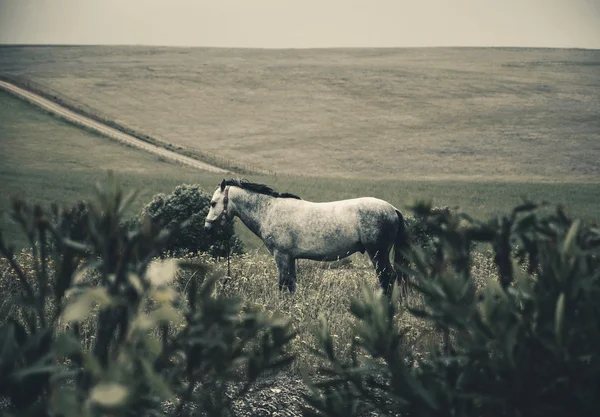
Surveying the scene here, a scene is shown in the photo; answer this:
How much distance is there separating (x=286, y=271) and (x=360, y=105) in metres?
53.6

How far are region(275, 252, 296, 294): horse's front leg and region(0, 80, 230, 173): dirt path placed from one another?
34385 mm

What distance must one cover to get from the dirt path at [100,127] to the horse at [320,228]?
34200 millimetres

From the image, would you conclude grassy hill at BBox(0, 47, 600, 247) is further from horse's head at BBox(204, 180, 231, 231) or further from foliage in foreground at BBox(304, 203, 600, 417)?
foliage in foreground at BBox(304, 203, 600, 417)

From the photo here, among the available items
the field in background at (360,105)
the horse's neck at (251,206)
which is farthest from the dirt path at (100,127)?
the horse's neck at (251,206)

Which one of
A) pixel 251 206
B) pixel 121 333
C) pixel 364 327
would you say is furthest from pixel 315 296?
pixel 121 333

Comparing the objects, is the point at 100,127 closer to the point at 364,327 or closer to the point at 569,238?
the point at 364,327

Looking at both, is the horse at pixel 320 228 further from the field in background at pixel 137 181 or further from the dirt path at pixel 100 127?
the dirt path at pixel 100 127

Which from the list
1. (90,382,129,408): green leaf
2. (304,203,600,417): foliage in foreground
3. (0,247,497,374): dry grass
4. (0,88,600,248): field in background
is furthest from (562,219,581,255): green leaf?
(0,88,600,248): field in background

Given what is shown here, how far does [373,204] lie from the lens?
9906 millimetres

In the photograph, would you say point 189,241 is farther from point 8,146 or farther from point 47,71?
point 47,71

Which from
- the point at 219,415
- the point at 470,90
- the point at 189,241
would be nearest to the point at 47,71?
the point at 470,90

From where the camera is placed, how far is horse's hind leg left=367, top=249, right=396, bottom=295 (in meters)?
9.97

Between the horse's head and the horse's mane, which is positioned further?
the horse's head

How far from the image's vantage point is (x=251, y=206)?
1012cm
